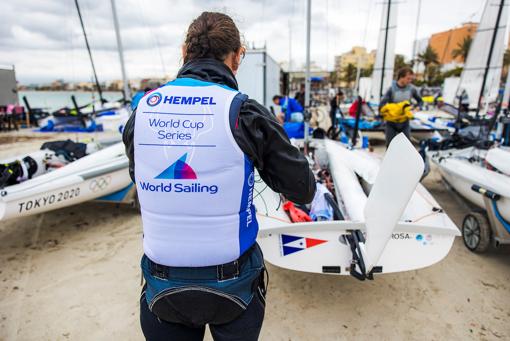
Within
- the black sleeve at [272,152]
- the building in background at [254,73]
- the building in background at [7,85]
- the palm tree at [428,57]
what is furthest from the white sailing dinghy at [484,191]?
the palm tree at [428,57]

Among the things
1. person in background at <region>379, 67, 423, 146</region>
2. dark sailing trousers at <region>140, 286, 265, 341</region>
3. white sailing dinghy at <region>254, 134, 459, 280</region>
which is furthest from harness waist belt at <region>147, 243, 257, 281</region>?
person in background at <region>379, 67, 423, 146</region>

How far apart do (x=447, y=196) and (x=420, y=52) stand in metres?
47.2

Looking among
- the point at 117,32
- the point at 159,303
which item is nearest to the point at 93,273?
the point at 159,303

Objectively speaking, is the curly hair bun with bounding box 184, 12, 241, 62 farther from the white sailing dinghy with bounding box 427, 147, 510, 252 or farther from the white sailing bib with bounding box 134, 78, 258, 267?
the white sailing dinghy with bounding box 427, 147, 510, 252

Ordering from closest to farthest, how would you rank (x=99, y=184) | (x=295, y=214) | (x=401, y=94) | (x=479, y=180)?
(x=295, y=214), (x=479, y=180), (x=99, y=184), (x=401, y=94)

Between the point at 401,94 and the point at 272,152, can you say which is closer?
the point at 272,152

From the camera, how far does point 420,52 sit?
44.4 meters

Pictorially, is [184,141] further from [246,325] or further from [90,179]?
[90,179]

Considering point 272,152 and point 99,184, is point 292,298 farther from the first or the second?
point 99,184

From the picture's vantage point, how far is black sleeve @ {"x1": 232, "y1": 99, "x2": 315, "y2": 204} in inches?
34.7

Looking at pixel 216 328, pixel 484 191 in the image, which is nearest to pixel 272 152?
pixel 216 328

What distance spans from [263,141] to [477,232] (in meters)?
3.18

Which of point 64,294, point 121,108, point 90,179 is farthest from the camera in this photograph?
point 121,108

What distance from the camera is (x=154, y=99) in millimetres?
922
